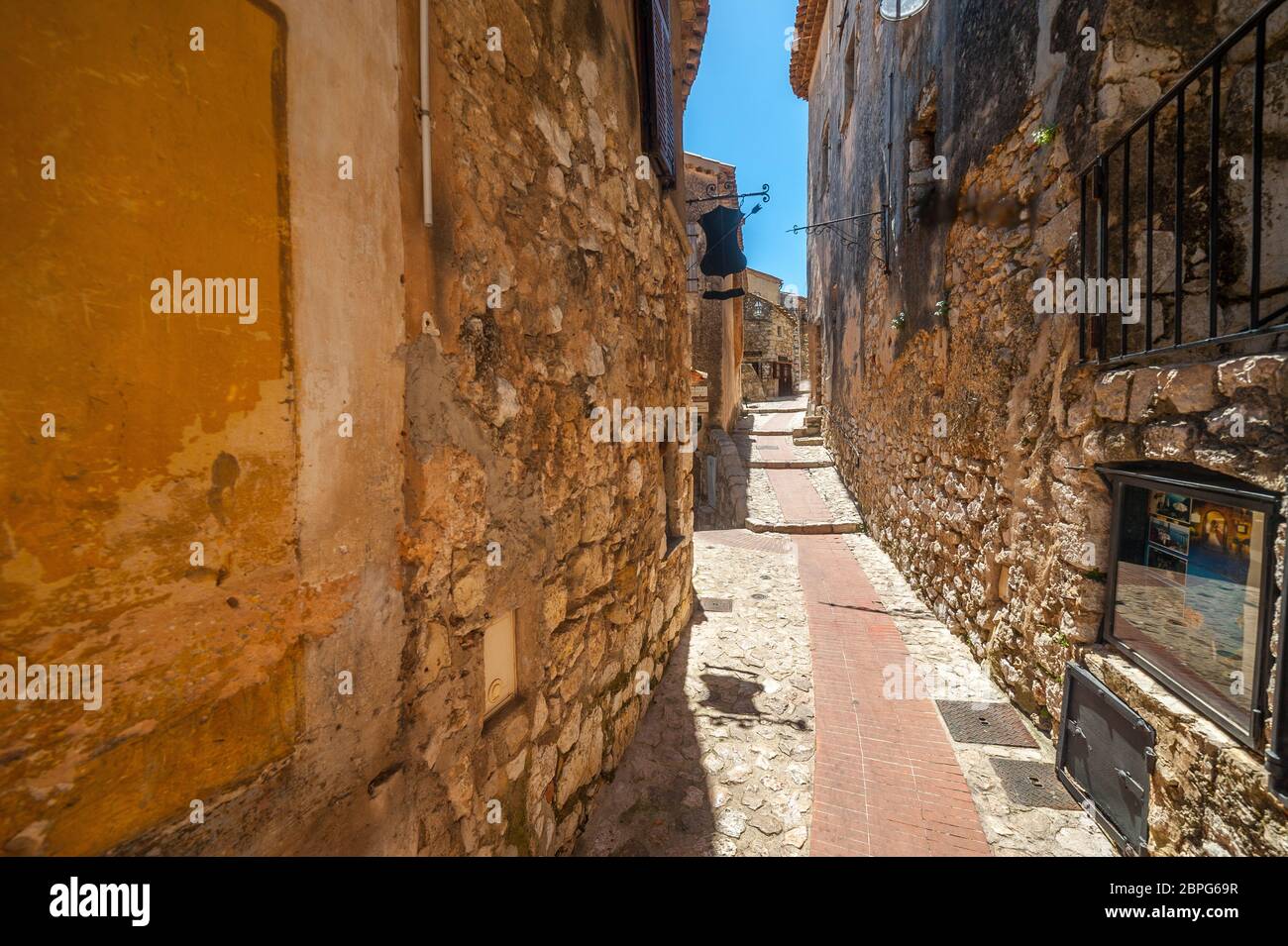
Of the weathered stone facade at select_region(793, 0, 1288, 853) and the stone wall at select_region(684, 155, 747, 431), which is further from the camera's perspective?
the stone wall at select_region(684, 155, 747, 431)

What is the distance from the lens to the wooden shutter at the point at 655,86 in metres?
3.87

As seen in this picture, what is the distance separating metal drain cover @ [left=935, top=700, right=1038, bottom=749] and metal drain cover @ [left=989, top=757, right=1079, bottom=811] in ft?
0.72

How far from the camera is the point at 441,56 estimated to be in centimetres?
175

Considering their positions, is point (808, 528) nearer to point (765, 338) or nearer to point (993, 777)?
point (993, 777)

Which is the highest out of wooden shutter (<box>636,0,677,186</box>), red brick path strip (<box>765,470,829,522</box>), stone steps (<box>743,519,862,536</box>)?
wooden shutter (<box>636,0,677,186</box>)

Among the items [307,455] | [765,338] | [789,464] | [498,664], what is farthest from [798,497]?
[765,338]

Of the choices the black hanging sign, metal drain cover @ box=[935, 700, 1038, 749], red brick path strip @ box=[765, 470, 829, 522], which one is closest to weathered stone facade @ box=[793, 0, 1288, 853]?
metal drain cover @ box=[935, 700, 1038, 749]

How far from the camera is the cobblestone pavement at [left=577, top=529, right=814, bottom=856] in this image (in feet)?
9.69

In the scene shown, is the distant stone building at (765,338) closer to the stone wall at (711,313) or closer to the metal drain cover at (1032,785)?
the stone wall at (711,313)

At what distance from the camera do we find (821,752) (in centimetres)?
363

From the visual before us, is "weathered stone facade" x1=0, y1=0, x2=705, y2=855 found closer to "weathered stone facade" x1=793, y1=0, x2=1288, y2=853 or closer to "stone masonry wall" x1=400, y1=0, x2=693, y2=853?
"stone masonry wall" x1=400, y1=0, x2=693, y2=853

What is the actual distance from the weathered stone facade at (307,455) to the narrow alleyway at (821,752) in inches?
36.9
